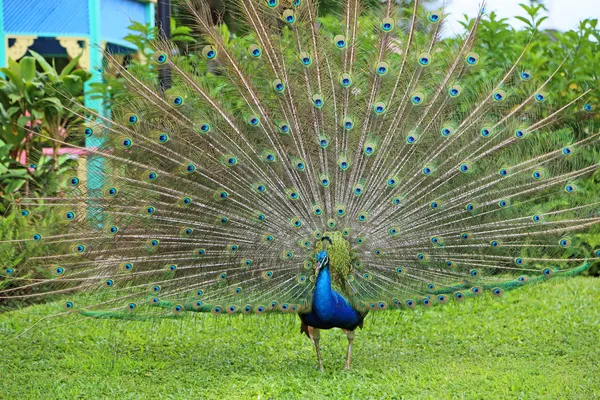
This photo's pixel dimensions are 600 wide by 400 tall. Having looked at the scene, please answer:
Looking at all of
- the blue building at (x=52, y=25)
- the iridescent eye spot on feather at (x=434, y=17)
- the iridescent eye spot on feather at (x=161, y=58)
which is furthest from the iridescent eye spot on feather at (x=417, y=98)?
the blue building at (x=52, y=25)

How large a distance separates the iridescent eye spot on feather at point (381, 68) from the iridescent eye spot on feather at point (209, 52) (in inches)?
41.2

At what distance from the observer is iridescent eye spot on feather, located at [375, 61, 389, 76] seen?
528 cm

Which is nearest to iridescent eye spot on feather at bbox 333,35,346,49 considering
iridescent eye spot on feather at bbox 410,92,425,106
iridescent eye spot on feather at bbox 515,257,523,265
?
iridescent eye spot on feather at bbox 410,92,425,106

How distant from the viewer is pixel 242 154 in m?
5.33

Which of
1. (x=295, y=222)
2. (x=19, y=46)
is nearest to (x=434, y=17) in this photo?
(x=295, y=222)

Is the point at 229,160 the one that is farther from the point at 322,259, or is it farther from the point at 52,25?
the point at 52,25

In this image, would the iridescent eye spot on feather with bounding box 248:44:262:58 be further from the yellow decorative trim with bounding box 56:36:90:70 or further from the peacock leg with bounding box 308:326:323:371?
the yellow decorative trim with bounding box 56:36:90:70

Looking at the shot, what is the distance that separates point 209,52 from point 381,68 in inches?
43.7

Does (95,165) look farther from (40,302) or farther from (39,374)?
(40,302)

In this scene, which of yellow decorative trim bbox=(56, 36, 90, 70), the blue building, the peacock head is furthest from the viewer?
the blue building

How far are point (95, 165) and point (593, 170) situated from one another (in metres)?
3.25

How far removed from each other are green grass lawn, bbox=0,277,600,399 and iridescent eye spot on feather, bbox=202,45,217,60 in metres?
1.72

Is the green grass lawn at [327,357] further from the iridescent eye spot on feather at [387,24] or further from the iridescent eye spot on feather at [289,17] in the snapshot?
the iridescent eye spot on feather at [387,24]

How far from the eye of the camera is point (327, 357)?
243 inches
